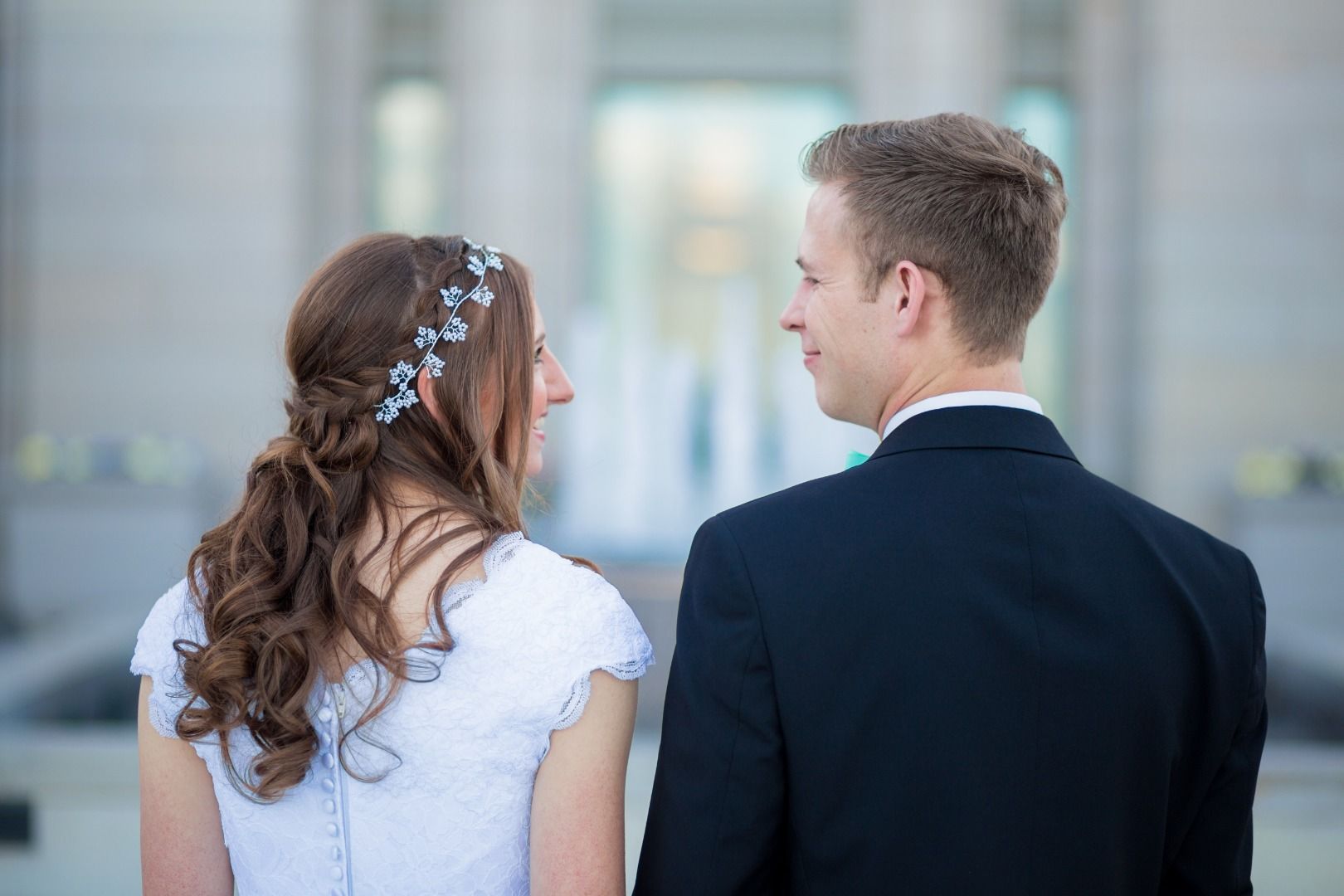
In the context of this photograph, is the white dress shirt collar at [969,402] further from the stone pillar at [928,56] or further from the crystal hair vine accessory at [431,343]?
the stone pillar at [928,56]

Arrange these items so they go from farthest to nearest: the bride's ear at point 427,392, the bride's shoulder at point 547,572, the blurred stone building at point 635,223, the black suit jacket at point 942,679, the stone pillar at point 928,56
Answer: the stone pillar at point 928,56 → the blurred stone building at point 635,223 → the bride's ear at point 427,392 → the bride's shoulder at point 547,572 → the black suit jacket at point 942,679

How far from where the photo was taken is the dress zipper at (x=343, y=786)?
1846 mm

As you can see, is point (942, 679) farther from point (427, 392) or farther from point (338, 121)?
point (338, 121)

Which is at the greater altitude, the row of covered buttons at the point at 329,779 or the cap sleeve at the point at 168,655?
the cap sleeve at the point at 168,655

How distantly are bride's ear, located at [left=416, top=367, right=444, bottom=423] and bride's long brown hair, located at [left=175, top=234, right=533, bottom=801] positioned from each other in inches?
0.4

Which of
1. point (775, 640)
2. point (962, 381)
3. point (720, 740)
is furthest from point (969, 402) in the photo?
point (720, 740)

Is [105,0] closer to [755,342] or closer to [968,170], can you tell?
[755,342]

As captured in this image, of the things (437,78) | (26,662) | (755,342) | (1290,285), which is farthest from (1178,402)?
(26,662)

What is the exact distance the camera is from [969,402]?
181 cm

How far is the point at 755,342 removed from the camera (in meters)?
14.4

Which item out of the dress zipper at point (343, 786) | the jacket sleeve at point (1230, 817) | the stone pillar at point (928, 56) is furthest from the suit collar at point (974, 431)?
the stone pillar at point (928, 56)

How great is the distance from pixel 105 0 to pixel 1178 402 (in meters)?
11.7

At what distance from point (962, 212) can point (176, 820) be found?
5.30 ft

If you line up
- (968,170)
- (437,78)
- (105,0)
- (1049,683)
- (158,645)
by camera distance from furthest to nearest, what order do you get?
(437,78) → (105,0) → (158,645) → (968,170) → (1049,683)
